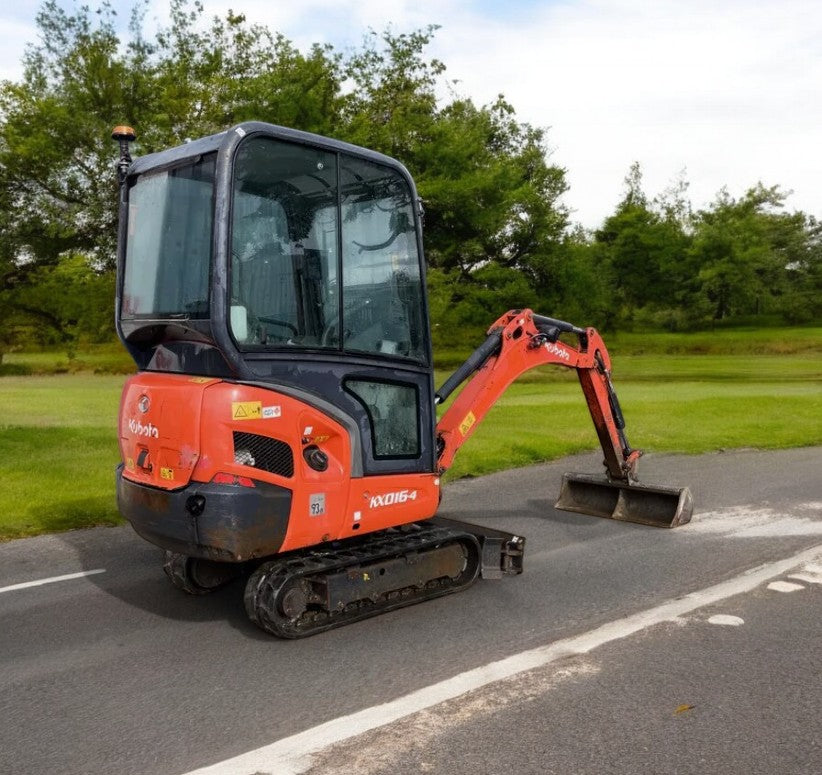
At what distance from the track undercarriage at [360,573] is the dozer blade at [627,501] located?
2.32m

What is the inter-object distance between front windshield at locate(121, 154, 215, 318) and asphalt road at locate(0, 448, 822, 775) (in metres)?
2.00

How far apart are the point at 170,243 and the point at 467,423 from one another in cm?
266

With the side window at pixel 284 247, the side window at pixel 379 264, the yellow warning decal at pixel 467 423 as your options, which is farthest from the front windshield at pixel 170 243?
the yellow warning decal at pixel 467 423

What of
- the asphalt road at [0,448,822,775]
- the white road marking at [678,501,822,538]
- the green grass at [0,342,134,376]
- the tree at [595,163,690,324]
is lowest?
the asphalt road at [0,448,822,775]

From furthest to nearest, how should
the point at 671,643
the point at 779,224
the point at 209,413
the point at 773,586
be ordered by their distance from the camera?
the point at 779,224 → the point at 773,586 → the point at 671,643 → the point at 209,413

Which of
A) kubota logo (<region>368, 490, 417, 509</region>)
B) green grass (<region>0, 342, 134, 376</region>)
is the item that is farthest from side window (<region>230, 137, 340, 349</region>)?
green grass (<region>0, 342, 134, 376</region>)

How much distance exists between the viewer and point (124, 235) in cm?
545

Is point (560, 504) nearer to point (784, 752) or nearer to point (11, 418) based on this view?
point (784, 752)

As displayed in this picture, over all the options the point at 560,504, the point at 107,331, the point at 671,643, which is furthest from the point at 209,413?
the point at 107,331

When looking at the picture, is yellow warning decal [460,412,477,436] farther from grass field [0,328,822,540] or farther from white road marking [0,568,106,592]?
grass field [0,328,822,540]

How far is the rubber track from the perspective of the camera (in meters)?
4.87

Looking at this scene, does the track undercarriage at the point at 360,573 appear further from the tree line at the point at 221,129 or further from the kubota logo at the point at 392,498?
the tree line at the point at 221,129

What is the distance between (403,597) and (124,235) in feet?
9.82

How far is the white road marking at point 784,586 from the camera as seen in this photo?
5975 mm
